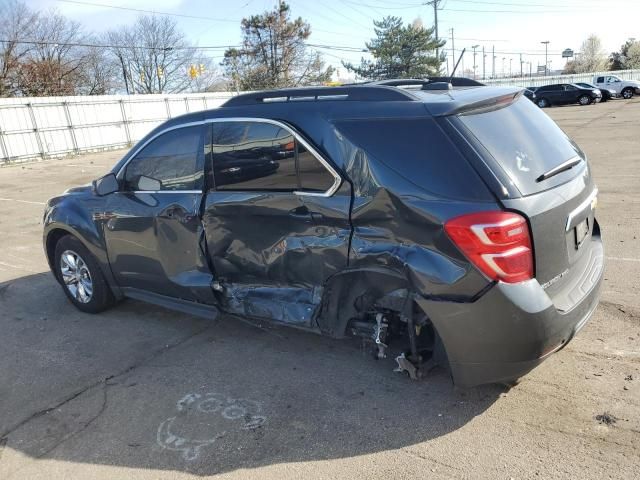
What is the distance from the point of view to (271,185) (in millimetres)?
3518

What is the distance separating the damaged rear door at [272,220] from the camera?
328cm

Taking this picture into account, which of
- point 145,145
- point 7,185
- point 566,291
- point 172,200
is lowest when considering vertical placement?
point 7,185

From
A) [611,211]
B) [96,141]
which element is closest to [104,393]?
[611,211]

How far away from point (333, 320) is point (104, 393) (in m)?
1.67

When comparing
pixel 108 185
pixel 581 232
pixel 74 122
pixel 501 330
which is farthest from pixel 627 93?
pixel 501 330

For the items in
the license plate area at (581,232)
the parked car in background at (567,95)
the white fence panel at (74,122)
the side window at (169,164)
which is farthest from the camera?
the parked car in background at (567,95)

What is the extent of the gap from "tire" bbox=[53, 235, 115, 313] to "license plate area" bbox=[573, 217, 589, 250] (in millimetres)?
3941

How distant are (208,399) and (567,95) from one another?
39.2m

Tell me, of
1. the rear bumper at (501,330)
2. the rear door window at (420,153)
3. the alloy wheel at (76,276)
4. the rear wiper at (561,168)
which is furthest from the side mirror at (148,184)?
the rear wiper at (561,168)

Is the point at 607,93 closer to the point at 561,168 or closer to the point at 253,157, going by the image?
the point at 561,168

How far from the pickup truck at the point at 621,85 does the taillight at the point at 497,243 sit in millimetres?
42289

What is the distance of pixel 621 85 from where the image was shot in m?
38.3

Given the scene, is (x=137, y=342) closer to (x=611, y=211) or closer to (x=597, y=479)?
(x=597, y=479)

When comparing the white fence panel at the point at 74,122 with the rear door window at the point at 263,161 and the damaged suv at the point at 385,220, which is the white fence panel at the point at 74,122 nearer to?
the damaged suv at the point at 385,220
